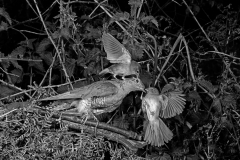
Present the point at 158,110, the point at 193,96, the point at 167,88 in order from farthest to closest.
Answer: the point at 193,96, the point at 167,88, the point at 158,110

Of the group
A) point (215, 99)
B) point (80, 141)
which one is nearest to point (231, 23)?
point (215, 99)

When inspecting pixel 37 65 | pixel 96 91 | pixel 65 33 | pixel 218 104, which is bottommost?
pixel 218 104

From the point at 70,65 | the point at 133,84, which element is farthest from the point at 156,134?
the point at 70,65

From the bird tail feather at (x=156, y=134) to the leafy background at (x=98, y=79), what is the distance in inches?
2.4

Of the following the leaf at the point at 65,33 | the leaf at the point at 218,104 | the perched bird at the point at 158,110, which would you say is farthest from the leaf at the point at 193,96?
the leaf at the point at 65,33

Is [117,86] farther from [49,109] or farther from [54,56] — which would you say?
[54,56]

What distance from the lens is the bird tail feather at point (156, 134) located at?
179 cm

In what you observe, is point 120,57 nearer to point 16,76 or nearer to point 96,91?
point 96,91

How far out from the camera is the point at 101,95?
1.82m

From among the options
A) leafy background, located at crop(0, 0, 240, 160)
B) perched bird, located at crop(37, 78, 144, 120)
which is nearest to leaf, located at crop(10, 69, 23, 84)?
leafy background, located at crop(0, 0, 240, 160)

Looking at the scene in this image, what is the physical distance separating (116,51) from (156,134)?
1.13 ft

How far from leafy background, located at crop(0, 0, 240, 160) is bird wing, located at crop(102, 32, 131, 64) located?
0.15 meters

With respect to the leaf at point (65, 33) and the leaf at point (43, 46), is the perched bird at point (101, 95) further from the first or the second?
the leaf at point (43, 46)

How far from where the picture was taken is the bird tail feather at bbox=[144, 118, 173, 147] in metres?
1.79
